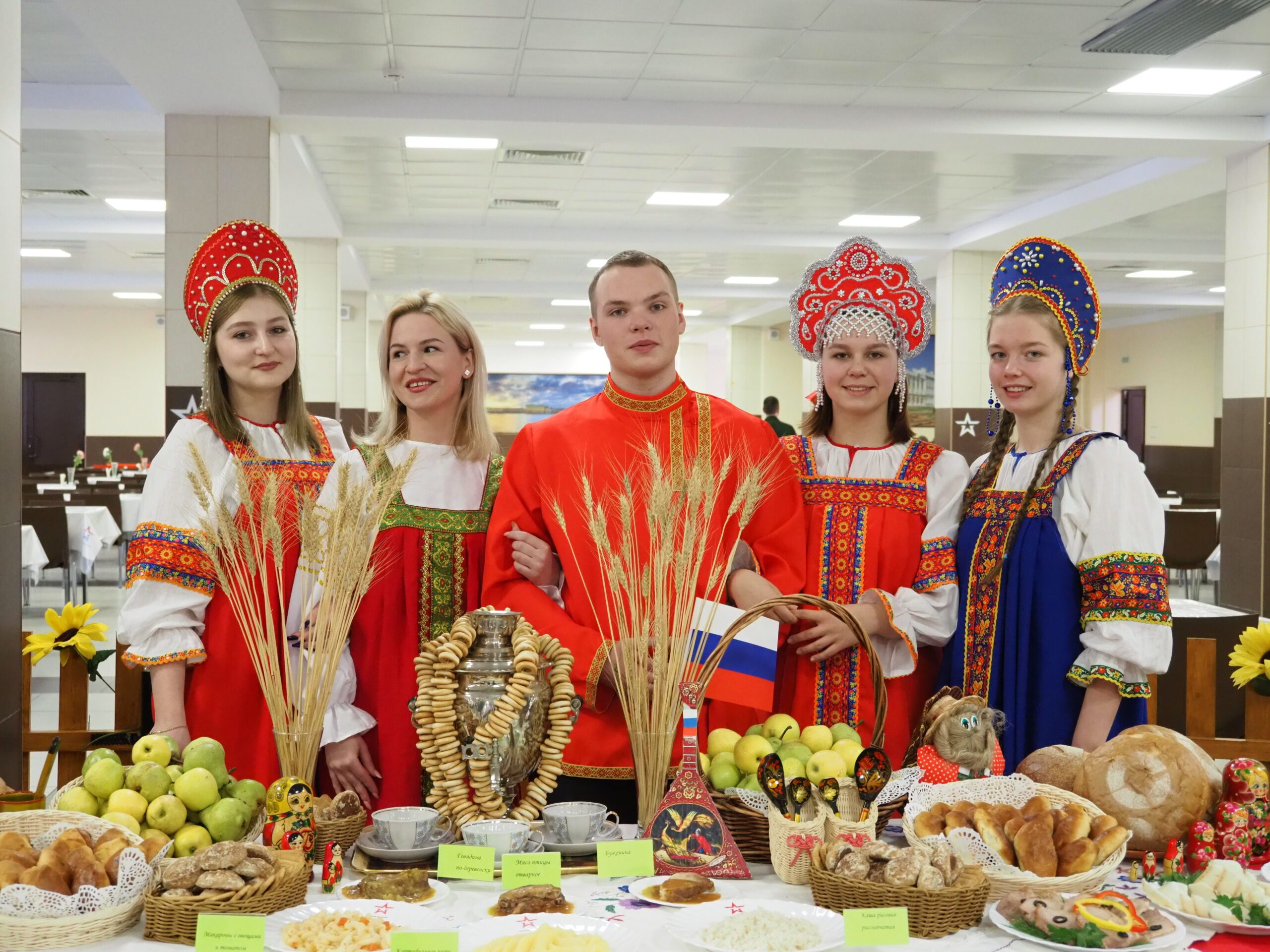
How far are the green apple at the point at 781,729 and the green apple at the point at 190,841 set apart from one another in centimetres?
90

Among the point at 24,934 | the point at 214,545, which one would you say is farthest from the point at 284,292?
the point at 24,934

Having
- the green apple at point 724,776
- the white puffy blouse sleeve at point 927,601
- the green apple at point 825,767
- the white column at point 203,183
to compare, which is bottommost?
the green apple at point 724,776

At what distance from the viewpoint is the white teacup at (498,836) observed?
1.68 m

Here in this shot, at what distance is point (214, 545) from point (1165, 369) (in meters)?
19.6

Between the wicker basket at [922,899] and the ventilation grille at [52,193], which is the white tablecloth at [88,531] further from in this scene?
the wicker basket at [922,899]

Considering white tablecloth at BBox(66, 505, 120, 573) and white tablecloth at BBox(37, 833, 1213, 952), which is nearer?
white tablecloth at BBox(37, 833, 1213, 952)

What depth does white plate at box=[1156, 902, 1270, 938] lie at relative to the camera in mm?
1494

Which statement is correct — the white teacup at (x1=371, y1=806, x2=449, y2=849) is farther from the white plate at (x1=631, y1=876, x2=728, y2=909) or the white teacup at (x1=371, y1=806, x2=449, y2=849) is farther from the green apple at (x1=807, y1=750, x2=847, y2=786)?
the green apple at (x1=807, y1=750, x2=847, y2=786)

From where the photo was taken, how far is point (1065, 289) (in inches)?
94.4

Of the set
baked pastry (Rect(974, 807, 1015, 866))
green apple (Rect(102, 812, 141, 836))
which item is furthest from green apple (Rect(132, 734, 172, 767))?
baked pastry (Rect(974, 807, 1015, 866))

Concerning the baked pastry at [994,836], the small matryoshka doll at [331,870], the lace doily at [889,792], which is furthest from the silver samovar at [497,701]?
the baked pastry at [994,836]

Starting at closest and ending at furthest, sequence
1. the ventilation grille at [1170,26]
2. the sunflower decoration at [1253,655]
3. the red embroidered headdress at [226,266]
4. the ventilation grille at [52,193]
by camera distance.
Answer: the red embroidered headdress at [226,266] < the sunflower decoration at [1253,655] < the ventilation grille at [1170,26] < the ventilation grille at [52,193]

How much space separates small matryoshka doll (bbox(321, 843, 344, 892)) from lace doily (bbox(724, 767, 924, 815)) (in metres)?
0.60

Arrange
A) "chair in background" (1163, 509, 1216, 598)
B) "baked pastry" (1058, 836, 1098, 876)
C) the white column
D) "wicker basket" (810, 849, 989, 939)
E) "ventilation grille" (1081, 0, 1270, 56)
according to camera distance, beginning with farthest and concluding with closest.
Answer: "chair in background" (1163, 509, 1216, 598), the white column, "ventilation grille" (1081, 0, 1270, 56), "baked pastry" (1058, 836, 1098, 876), "wicker basket" (810, 849, 989, 939)
